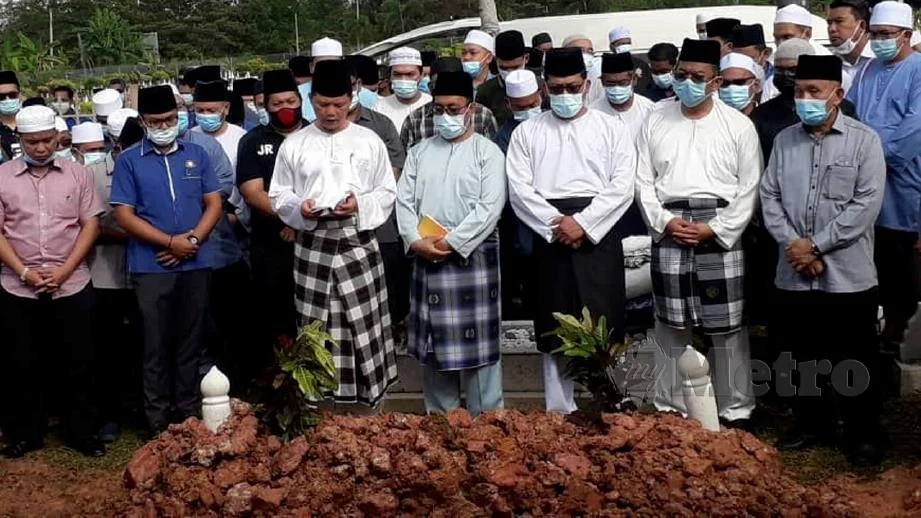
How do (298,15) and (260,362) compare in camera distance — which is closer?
(260,362)

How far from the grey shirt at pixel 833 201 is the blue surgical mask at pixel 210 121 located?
3.54 meters

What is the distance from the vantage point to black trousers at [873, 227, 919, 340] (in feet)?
20.5

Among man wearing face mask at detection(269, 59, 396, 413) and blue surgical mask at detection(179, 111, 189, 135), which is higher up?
blue surgical mask at detection(179, 111, 189, 135)

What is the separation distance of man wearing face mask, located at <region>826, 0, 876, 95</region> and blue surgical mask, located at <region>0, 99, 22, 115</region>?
5982 millimetres

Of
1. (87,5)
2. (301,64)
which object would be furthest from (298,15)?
(301,64)

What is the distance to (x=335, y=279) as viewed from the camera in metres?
5.86

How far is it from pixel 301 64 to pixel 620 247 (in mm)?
3257

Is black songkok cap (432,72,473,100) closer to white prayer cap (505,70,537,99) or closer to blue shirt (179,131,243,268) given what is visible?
white prayer cap (505,70,537,99)

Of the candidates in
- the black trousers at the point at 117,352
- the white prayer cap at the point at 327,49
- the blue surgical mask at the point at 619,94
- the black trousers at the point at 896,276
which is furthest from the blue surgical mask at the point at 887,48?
the black trousers at the point at 117,352

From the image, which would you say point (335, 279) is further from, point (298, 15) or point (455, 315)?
point (298, 15)

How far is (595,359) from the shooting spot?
454 cm

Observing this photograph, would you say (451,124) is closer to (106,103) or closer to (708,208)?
(708,208)

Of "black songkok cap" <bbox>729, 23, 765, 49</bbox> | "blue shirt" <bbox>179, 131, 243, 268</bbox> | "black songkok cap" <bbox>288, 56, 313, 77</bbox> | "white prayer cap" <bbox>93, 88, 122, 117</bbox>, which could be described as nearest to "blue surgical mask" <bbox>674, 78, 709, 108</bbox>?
"black songkok cap" <bbox>729, 23, 765, 49</bbox>

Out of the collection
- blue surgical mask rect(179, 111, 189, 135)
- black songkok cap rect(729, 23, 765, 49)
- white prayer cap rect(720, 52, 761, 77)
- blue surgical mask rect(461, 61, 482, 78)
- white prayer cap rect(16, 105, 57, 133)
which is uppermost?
black songkok cap rect(729, 23, 765, 49)
